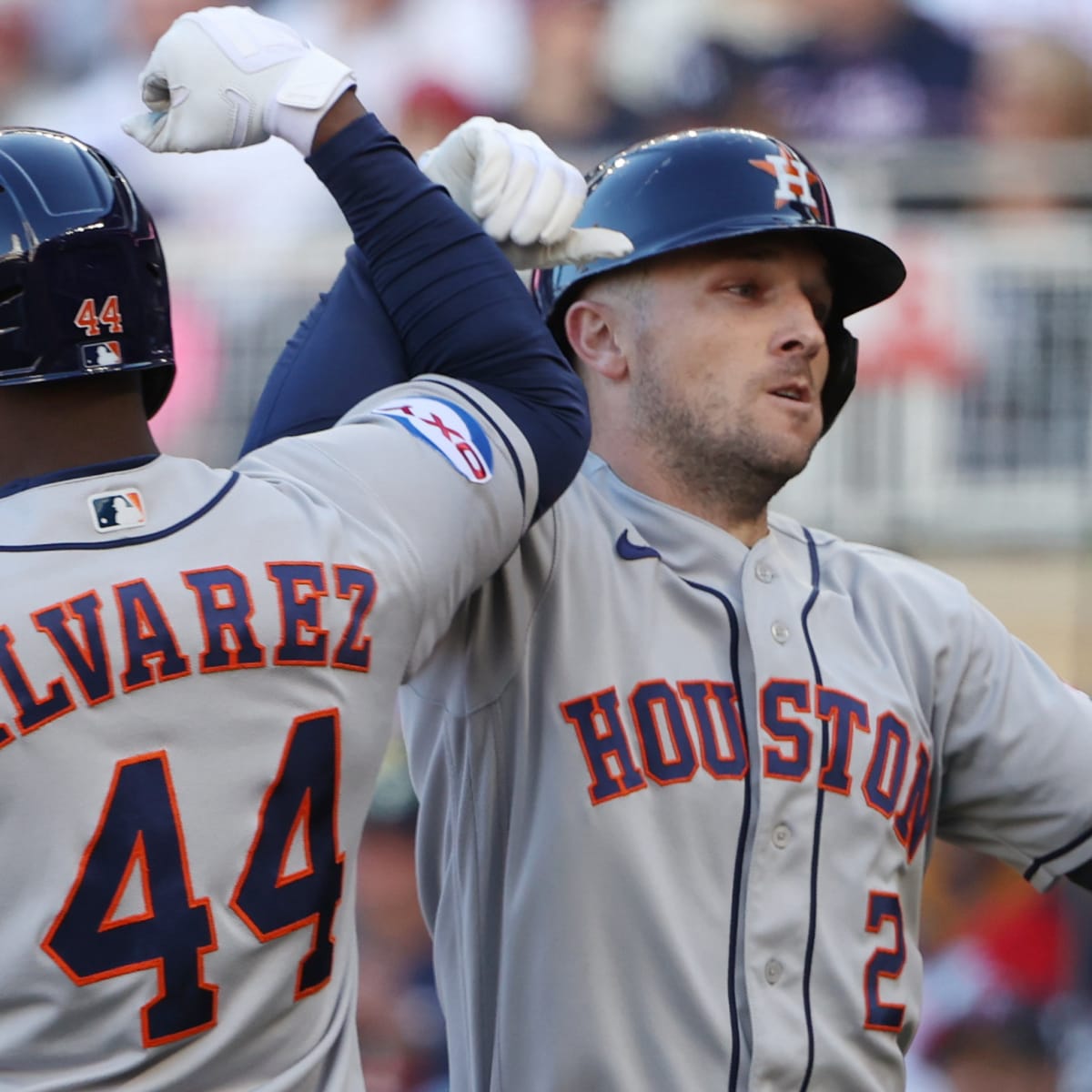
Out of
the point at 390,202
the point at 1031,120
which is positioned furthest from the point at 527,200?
the point at 1031,120

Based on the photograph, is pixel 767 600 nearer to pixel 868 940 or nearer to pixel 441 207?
pixel 868 940

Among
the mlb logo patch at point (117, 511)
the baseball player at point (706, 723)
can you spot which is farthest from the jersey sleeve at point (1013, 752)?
the mlb logo patch at point (117, 511)

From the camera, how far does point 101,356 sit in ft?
5.34

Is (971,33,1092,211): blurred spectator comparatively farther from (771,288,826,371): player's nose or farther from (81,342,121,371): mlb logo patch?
(81,342,121,371): mlb logo patch

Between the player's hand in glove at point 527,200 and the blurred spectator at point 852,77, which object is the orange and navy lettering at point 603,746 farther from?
the blurred spectator at point 852,77

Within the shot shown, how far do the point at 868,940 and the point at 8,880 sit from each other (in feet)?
3.89

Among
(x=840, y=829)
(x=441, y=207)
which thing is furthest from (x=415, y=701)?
(x=441, y=207)

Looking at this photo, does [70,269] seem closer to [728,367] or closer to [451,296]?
[451,296]

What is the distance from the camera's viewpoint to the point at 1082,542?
7215 mm

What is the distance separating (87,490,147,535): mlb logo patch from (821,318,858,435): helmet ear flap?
1.32 m

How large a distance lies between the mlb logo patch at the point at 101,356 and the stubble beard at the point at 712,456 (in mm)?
928

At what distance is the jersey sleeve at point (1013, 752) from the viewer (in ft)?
7.95

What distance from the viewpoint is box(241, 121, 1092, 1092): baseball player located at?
2.13 meters

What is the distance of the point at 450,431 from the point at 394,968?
14.3 ft
